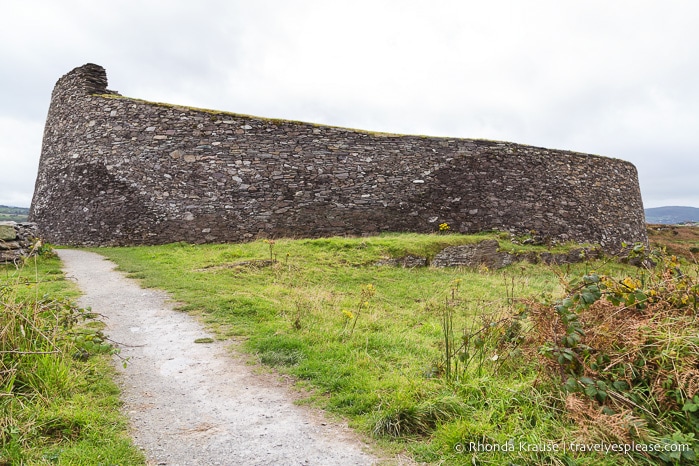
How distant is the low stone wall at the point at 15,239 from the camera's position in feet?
34.7

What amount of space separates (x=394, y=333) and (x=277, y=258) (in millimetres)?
6438

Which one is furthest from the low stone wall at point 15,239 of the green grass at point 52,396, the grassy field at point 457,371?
the green grass at point 52,396

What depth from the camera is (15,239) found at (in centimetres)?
1120

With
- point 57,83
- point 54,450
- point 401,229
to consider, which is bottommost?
point 54,450

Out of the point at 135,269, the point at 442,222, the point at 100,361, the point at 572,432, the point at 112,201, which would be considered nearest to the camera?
the point at 572,432

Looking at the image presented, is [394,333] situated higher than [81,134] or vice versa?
[81,134]

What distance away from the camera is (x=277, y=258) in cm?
1219

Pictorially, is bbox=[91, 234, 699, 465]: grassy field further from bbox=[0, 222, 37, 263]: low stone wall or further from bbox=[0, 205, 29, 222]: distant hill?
bbox=[0, 205, 29, 222]: distant hill

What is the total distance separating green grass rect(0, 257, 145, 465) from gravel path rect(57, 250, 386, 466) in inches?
8.3

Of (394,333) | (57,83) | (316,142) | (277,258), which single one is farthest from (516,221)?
(57,83)

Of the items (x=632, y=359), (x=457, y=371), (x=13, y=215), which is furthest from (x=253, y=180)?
(x=13, y=215)

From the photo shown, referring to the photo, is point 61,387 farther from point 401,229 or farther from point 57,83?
point 57,83

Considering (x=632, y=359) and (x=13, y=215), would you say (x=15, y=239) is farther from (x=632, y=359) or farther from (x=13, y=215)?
(x=13, y=215)

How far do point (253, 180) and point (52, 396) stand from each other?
42.0ft
